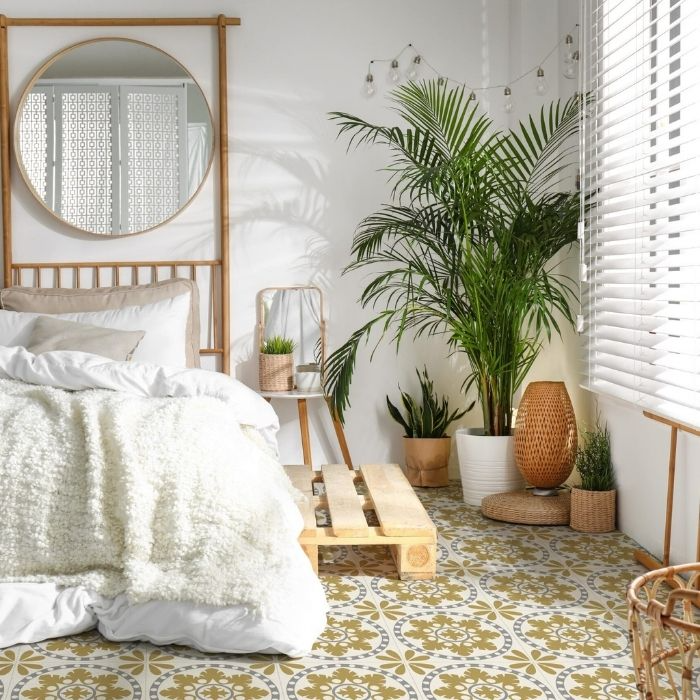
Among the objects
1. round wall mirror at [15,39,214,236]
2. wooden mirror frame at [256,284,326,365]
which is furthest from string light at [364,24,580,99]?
wooden mirror frame at [256,284,326,365]

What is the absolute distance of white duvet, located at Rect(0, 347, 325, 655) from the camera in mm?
2148

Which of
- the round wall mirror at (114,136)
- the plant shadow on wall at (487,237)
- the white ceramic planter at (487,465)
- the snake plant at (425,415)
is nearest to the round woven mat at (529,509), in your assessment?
the white ceramic planter at (487,465)

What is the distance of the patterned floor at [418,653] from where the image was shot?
1.98m

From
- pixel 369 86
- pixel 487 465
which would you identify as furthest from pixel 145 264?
pixel 487 465

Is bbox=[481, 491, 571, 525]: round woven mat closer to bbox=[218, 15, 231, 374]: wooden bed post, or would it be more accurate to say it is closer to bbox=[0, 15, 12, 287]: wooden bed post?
bbox=[218, 15, 231, 374]: wooden bed post

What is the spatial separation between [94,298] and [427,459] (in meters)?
1.66

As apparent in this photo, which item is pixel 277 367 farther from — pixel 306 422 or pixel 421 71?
pixel 421 71

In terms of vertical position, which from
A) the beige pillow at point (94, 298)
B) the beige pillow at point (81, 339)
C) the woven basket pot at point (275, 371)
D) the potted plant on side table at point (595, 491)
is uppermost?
the beige pillow at point (94, 298)

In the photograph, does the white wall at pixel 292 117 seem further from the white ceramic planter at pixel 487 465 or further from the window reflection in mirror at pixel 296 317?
the white ceramic planter at pixel 487 465

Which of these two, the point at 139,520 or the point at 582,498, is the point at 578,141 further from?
the point at 139,520

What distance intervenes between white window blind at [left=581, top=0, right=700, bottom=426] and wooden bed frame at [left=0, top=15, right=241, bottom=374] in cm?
166

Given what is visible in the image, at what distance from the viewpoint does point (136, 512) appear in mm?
2309

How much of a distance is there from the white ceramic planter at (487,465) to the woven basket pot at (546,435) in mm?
129

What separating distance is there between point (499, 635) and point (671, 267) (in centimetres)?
133
